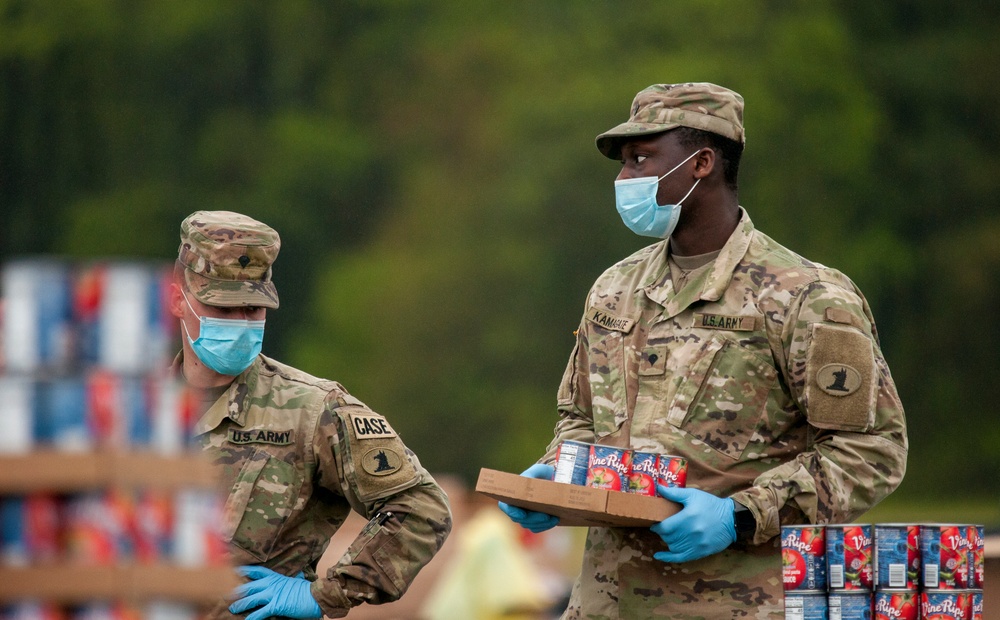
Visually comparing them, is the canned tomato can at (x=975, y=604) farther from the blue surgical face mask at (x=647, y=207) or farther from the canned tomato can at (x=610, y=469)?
the blue surgical face mask at (x=647, y=207)

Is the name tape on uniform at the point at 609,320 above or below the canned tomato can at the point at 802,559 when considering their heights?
above

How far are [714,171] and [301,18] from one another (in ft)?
84.8

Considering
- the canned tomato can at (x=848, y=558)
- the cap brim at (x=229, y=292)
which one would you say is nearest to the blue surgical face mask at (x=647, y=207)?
the cap brim at (x=229, y=292)

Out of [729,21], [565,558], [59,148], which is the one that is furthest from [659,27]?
[565,558]

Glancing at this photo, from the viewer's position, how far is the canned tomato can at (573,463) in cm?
477

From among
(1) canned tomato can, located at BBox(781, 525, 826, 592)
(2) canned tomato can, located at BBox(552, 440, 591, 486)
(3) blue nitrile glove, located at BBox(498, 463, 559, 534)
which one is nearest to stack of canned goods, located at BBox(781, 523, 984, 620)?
(1) canned tomato can, located at BBox(781, 525, 826, 592)

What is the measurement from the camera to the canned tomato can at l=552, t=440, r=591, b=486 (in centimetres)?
477

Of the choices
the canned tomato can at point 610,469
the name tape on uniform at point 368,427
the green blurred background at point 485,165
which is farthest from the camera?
the green blurred background at point 485,165

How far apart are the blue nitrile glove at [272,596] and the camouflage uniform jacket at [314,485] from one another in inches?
1.8

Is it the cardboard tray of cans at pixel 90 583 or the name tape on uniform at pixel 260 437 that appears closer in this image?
the cardboard tray of cans at pixel 90 583

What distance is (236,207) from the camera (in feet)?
89.7

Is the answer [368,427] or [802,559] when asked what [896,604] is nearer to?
[802,559]

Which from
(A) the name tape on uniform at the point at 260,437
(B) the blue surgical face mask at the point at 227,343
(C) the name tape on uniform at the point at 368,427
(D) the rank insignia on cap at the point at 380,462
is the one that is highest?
(B) the blue surgical face mask at the point at 227,343

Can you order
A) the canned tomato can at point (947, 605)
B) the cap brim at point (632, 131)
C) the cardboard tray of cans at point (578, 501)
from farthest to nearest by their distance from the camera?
the cap brim at point (632, 131), the cardboard tray of cans at point (578, 501), the canned tomato can at point (947, 605)
